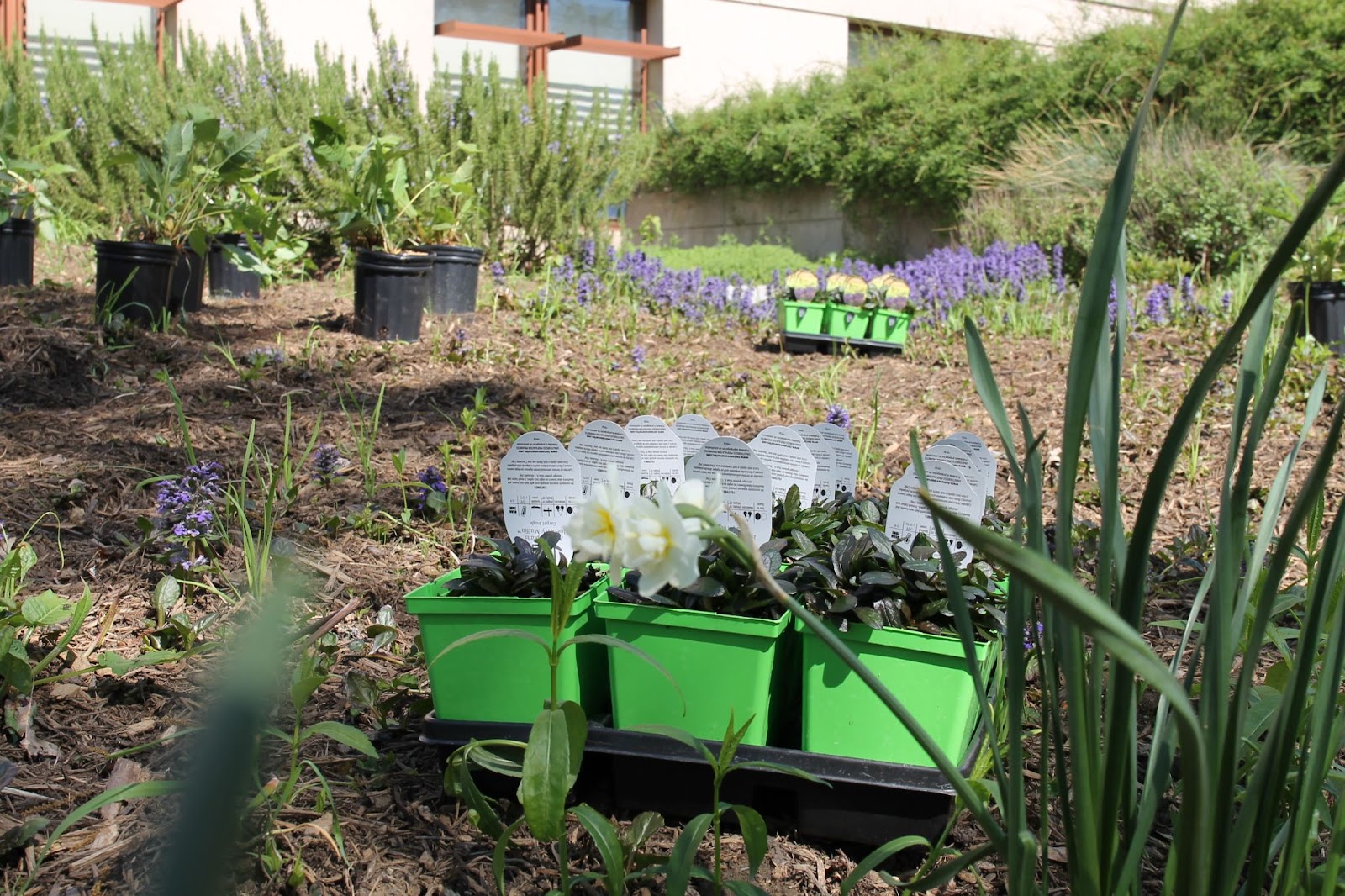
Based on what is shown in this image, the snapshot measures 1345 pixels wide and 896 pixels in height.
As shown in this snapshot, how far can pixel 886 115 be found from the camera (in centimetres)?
1031

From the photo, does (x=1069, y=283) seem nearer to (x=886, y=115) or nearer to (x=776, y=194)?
(x=886, y=115)

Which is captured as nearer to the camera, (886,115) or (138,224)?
(138,224)

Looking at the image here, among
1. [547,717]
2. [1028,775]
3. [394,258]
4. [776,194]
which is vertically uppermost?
[776,194]

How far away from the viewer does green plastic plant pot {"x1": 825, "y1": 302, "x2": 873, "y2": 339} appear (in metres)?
4.26

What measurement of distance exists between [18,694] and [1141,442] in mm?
2755

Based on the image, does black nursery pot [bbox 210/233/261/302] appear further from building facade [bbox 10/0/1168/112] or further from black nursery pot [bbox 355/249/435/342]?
building facade [bbox 10/0/1168/112]

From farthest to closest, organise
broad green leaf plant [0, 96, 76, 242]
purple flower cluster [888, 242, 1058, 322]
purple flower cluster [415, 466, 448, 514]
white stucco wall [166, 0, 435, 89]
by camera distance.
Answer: white stucco wall [166, 0, 435, 89] → purple flower cluster [888, 242, 1058, 322] → broad green leaf plant [0, 96, 76, 242] → purple flower cluster [415, 466, 448, 514]

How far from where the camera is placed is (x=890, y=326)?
170 inches

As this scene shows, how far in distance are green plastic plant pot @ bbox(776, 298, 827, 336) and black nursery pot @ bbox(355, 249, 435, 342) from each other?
1.46 metres

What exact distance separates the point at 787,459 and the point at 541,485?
37 cm

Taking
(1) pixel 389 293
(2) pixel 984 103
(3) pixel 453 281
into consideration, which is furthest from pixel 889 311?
(2) pixel 984 103

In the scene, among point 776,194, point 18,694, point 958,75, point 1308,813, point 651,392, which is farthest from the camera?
point 776,194

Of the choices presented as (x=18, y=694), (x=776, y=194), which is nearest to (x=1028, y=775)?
(x=18, y=694)

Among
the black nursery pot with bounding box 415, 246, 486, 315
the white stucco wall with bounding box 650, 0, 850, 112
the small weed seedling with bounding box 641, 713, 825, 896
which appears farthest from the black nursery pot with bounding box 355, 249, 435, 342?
the white stucco wall with bounding box 650, 0, 850, 112
